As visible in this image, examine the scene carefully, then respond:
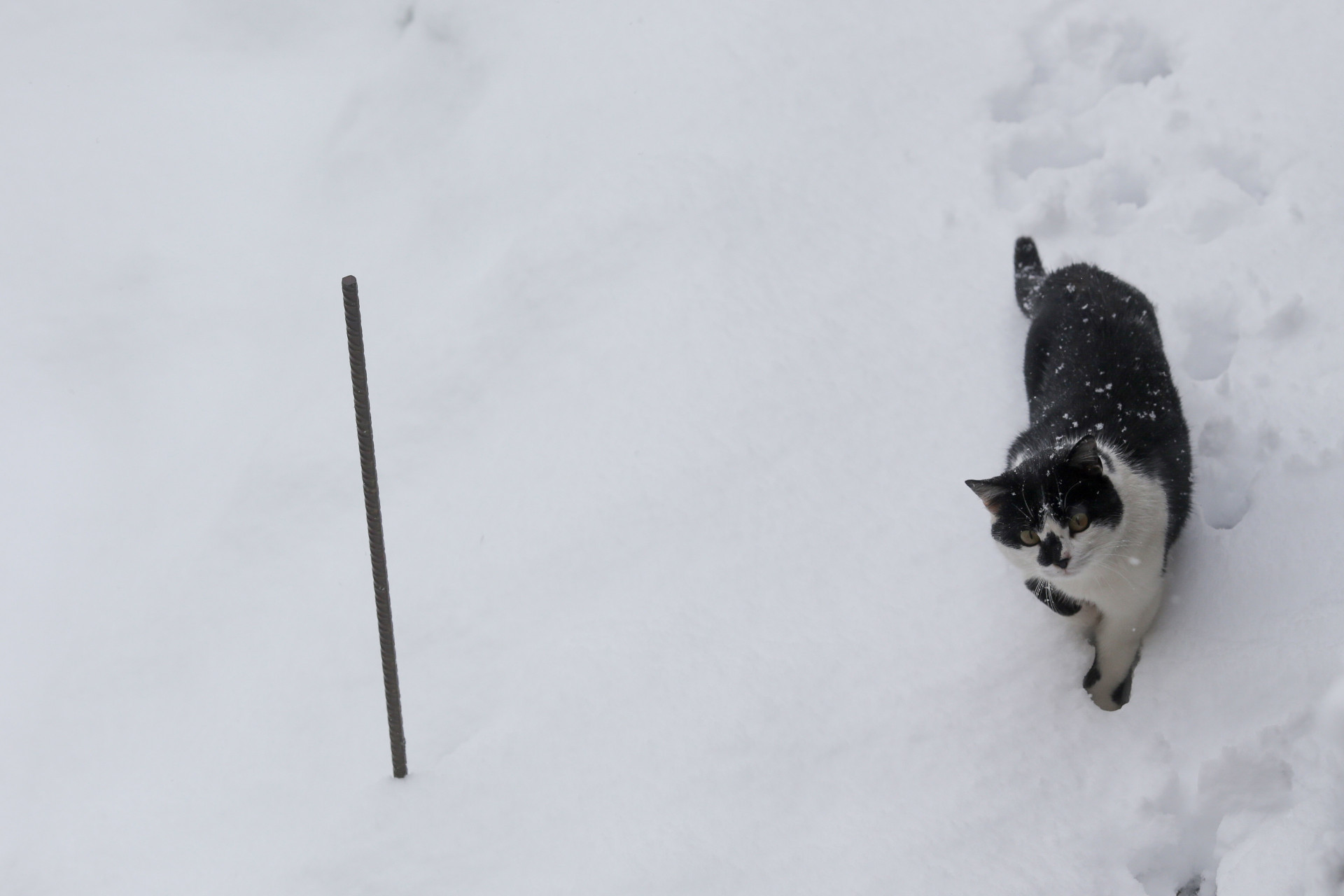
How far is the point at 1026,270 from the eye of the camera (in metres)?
3.12

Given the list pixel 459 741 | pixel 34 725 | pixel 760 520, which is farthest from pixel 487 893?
pixel 34 725

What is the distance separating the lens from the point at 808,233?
3.54 meters

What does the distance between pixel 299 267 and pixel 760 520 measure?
2.19 metres

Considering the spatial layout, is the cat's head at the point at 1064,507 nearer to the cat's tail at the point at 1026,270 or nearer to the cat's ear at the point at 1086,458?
the cat's ear at the point at 1086,458

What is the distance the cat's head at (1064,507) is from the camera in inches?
80.2

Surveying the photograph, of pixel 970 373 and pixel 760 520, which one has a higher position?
pixel 970 373

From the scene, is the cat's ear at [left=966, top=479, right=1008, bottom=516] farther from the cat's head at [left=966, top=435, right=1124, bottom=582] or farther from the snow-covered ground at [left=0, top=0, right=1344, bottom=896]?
the snow-covered ground at [left=0, top=0, right=1344, bottom=896]

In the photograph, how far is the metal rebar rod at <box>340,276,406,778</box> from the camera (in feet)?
7.25

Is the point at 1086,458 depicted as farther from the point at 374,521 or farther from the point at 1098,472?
the point at 374,521

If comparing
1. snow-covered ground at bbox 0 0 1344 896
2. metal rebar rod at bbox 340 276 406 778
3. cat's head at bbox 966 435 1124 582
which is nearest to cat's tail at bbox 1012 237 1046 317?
snow-covered ground at bbox 0 0 1344 896

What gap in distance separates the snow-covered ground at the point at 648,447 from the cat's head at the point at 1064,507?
0.48 meters

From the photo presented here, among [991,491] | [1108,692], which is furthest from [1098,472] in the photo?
[1108,692]

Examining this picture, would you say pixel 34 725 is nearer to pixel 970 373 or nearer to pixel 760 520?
pixel 760 520

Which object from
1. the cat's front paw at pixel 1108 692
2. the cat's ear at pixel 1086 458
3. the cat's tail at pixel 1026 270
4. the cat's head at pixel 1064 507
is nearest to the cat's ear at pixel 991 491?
the cat's head at pixel 1064 507
